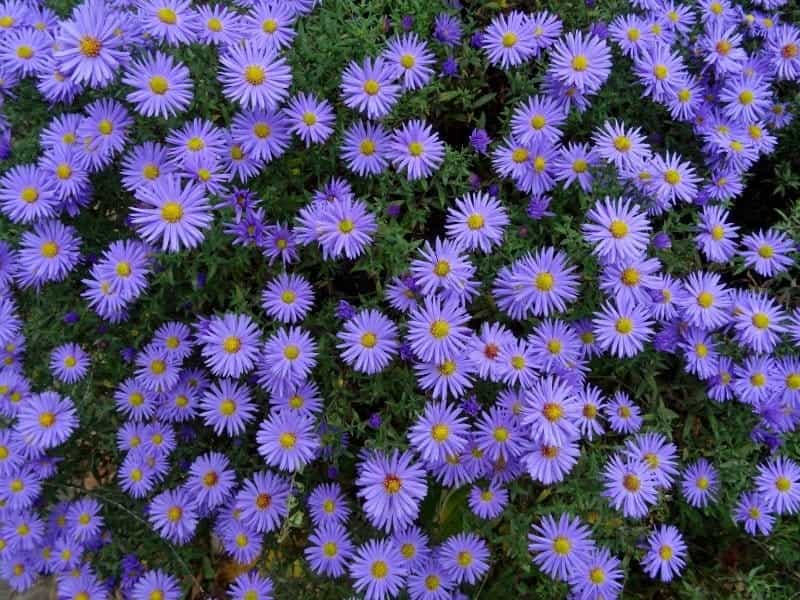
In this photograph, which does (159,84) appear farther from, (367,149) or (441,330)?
(441,330)

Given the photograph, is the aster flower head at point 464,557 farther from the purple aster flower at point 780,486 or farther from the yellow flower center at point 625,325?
the purple aster flower at point 780,486

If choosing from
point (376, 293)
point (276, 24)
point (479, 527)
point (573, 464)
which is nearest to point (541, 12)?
point (276, 24)

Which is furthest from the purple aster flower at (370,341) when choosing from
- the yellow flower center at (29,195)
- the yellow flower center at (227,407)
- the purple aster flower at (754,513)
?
the purple aster flower at (754,513)

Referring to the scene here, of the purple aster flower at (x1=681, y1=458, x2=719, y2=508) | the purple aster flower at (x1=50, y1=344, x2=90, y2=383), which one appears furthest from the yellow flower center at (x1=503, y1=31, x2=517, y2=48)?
the purple aster flower at (x1=50, y1=344, x2=90, y2=383)

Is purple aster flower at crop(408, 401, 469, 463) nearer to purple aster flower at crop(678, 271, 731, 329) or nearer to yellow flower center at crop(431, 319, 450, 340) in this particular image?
yellow flower center at crop(431, 319, 450, 340)

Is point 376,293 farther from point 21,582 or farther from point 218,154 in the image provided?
point 21,582
